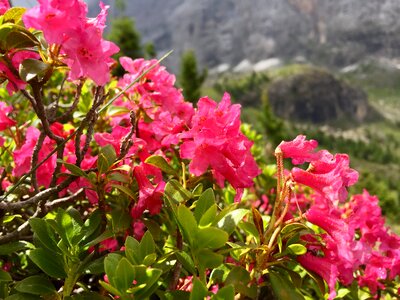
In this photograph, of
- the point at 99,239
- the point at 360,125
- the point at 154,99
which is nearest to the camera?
the point at 99,239

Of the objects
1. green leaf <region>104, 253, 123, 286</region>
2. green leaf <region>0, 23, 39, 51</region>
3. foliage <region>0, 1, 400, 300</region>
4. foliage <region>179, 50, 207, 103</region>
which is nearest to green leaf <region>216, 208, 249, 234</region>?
foliage <region>0, 1, 400, 300</region>

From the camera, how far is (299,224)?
857 millimetres

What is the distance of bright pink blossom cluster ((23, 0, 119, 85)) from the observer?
87 cm

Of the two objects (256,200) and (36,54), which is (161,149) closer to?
(36,54)

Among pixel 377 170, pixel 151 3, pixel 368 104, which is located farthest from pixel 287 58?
pixel 377 170

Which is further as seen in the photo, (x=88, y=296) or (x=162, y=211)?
(x=162, y=211)

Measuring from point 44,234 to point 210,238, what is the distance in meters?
0.37

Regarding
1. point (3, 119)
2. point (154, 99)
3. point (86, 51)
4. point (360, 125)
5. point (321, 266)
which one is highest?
point (86, 51)

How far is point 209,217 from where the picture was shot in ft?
2.57

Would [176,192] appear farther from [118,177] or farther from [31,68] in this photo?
[31,68]

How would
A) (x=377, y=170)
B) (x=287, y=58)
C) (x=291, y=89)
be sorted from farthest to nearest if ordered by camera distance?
(x=287, y=58) < (x=291, y=89) < (x=377, y=170)

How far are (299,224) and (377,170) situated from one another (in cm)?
6693

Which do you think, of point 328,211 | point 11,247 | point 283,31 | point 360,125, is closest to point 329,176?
point 328,211

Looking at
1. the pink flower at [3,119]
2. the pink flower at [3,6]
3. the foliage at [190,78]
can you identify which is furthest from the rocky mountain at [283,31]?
the pink flower at [3,6]
